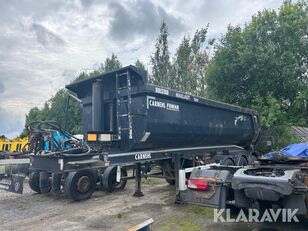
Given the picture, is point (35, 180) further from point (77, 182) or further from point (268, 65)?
point (268, 65)

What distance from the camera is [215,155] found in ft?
30.2

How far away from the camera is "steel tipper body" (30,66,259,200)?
6605 mm

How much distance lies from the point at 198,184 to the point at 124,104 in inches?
108

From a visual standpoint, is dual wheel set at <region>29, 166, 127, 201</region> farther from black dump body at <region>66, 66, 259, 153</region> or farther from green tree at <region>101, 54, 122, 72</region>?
green tree at <region>101, 54, 122, 72</region>

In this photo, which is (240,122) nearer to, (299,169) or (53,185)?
(299,169)

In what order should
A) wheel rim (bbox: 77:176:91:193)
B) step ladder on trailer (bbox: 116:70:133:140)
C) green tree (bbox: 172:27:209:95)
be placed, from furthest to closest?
green tree (bbox: 172:27:209:95) → wheel rim (bbox: 77:176:91:193) → step ladder on trailer (bbox: 116:70:133:140)

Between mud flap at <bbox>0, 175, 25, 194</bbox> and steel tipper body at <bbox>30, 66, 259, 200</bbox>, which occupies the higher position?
steel tipper body at <bbox>30, 66, 259, 200</bbox>

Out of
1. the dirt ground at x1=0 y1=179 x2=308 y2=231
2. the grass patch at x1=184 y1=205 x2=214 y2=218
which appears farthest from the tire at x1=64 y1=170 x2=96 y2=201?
the grass patch at x1=184 y1=205 x2=214 y2=218

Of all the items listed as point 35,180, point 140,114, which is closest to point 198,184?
point 140,114

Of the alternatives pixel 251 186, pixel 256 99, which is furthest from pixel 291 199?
pixel 256 99

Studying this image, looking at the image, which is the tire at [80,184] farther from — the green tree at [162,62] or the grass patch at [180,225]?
the green tree at [162,62]

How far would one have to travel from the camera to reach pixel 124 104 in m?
6.88

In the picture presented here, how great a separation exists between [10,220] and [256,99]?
12.3 metres

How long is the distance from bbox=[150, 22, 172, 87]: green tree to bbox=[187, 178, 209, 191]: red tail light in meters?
25.9
